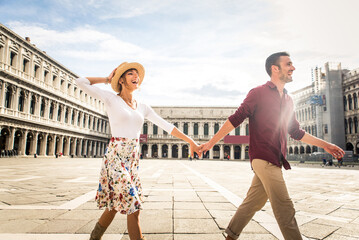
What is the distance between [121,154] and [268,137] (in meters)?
1.14

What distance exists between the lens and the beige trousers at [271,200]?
5.53ft

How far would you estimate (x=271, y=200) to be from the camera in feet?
5.85

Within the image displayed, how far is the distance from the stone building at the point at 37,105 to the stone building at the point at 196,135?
1516cm

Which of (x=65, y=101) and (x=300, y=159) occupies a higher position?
(x=65, y=101)

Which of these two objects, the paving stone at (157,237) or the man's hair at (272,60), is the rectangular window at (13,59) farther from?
the man's hair at (272,60)

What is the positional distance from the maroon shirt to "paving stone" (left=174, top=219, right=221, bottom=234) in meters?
1.11

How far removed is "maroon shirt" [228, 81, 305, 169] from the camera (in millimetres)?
1892

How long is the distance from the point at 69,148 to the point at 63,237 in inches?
1299

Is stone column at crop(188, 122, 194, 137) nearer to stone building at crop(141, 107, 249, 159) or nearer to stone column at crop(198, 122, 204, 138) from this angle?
stone building at crop(141, 107, 249, 159)

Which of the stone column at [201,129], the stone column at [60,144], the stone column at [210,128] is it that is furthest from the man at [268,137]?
the stone column at [210,128]

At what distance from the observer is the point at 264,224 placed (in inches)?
113

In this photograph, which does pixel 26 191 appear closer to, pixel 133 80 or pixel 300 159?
pixel 133 80

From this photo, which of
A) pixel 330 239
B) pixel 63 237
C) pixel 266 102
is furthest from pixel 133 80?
pixel 330 239

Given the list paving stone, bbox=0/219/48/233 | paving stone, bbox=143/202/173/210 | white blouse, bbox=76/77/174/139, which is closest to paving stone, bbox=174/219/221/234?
paving stone, bbox=143/202/173/210
